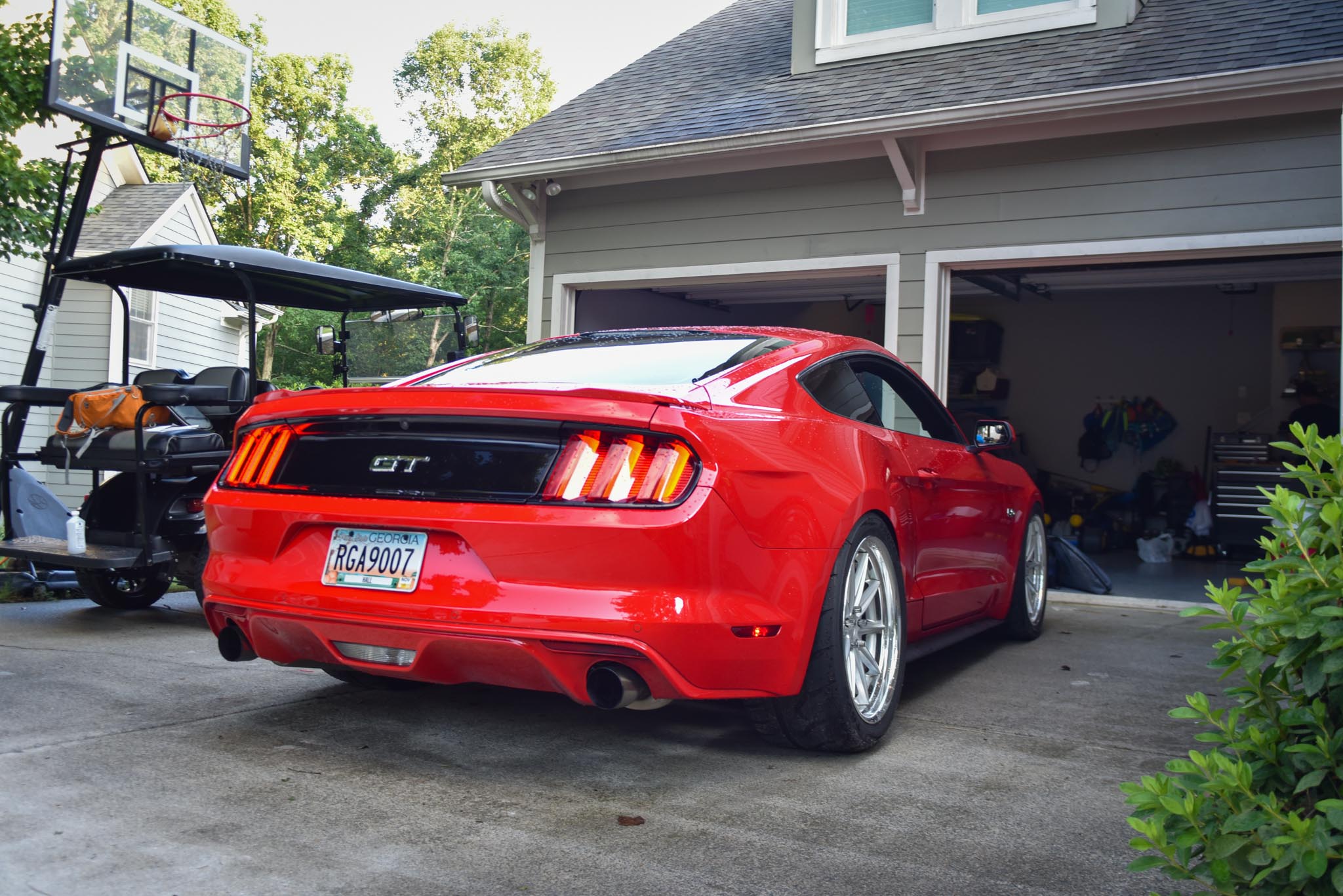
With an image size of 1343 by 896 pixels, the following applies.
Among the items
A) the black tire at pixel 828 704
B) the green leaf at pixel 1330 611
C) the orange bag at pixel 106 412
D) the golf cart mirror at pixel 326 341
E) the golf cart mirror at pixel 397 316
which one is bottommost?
the black tire at pixel 828 704

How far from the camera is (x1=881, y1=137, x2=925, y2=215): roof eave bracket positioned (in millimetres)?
7754

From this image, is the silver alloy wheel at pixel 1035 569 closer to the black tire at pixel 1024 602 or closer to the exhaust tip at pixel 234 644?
the black tire at pixel 1024 602

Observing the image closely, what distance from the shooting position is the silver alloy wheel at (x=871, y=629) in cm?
341

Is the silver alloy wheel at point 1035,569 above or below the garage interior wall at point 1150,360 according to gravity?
below

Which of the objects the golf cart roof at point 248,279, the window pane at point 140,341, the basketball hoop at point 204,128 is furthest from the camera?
the window pane at point 140,341

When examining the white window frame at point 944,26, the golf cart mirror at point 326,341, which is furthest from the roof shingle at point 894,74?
the golf cart mirror at point 326,341

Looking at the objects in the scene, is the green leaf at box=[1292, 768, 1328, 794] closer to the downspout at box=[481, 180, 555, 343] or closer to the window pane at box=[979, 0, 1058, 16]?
the window pane at box=[979, 0, 1058, 16]

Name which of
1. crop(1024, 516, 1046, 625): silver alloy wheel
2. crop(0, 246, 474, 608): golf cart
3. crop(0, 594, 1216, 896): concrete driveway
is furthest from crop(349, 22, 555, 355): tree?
crop(0, 594, 1216, 896): concrete driveway

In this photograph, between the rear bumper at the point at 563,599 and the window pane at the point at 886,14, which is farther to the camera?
the window pane at the point at 886,14

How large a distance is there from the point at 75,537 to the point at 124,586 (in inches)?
29.9

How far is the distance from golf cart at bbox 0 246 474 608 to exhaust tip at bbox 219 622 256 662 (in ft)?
7.60

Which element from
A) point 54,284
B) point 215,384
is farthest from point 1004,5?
point 54,284

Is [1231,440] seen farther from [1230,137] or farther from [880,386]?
[880,386]

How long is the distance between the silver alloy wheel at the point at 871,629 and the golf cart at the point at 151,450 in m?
3.53
